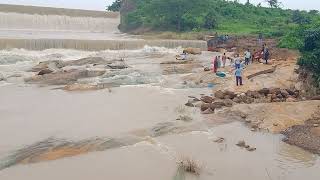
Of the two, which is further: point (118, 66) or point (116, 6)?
point (116, 6)

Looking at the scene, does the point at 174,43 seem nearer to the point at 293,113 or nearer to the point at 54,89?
the point at 54,89

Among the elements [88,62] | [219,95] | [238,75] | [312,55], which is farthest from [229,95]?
[88,62]

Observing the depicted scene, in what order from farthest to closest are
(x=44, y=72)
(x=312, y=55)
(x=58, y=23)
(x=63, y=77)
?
(x=58, y=23) → (x=44, y=72) → (x=63, y=77) → (x=312, y=55)

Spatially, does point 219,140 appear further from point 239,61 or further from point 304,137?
point 239,61

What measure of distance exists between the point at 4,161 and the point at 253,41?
28322 mm

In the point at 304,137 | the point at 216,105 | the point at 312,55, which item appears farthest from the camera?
the point at 312,55

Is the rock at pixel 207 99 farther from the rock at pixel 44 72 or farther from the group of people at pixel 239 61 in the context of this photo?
the rock at pixel 44 72

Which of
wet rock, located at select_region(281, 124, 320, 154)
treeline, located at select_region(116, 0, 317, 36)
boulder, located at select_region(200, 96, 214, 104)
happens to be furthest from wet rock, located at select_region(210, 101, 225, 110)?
treeline, located at select_region(116, 0, 317, 36)

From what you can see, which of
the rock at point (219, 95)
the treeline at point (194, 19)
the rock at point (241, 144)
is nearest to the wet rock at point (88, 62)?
the rock at point (219, 95)

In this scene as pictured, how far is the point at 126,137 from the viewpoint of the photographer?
36.5 feet

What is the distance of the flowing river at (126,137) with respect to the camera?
8977mm

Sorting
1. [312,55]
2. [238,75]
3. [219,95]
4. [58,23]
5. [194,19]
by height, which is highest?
[194,19]

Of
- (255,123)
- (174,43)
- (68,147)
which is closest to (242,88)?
(255,123)

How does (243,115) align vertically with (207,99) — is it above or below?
below
